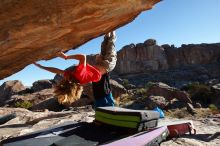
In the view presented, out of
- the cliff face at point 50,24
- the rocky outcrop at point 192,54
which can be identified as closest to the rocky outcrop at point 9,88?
the cliff face at point 50,24

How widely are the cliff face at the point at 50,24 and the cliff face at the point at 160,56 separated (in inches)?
3393

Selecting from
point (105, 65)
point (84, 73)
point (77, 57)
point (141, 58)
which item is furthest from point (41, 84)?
point (141, 58)

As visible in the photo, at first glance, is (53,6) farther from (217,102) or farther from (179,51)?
(179,51)

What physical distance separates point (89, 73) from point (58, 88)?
984mm

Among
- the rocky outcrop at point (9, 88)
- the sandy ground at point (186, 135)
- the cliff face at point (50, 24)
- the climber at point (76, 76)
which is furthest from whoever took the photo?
the rocky outcrop at point (9, 88)

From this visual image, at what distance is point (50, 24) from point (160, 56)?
3645 inches

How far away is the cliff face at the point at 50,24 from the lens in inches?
179

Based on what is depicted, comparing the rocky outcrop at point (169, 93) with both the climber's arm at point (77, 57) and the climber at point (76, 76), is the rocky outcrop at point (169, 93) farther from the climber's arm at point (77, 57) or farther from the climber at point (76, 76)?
the climber's arm at point (77, 57)

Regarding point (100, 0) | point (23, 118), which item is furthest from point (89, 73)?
point (23, 118)

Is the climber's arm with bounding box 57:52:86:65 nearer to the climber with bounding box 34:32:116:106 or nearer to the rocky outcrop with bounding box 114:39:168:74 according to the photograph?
the climber with bounding box 34:32:116:106

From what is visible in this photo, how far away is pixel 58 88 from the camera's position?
7719 mm

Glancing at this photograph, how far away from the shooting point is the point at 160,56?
95875 millimetres

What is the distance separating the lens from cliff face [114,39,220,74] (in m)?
91.2

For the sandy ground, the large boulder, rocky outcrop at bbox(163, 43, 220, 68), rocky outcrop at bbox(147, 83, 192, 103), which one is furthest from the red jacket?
rocky outcrop at bbox(163, 43, 220, 68)
